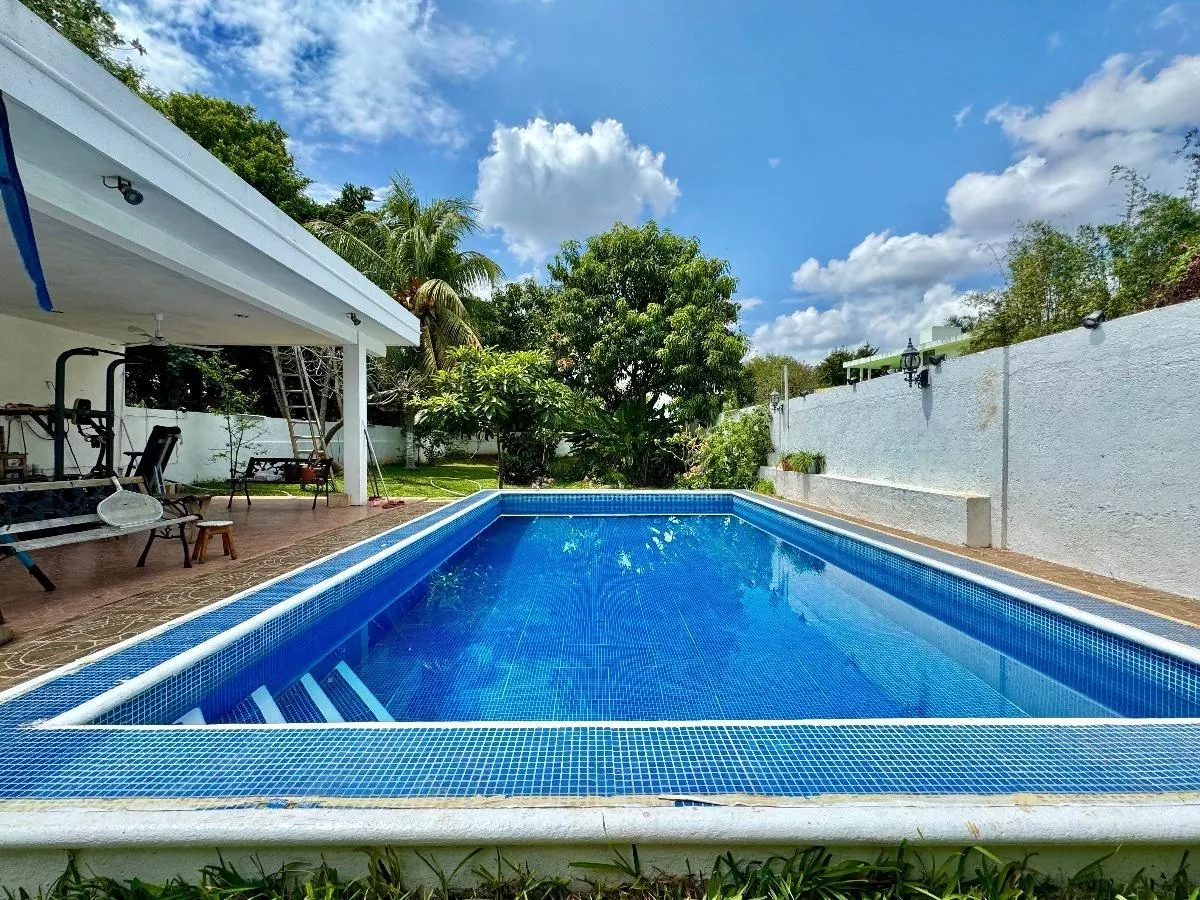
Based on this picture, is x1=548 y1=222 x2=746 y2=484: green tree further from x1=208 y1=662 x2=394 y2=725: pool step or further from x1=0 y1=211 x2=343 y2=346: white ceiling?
x1=208 y1=662 x2=394 y2=725: pool step

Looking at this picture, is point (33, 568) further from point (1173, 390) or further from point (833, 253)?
point (833, 253)

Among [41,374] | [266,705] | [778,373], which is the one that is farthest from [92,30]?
[778,373]

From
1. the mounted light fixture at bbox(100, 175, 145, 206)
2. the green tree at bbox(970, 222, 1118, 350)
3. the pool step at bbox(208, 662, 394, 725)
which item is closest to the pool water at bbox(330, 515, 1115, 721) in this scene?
the pool step at bbox(208, 662, 394, 725)

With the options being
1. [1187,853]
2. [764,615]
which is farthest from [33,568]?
[1187,853]

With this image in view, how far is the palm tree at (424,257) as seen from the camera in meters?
17.2

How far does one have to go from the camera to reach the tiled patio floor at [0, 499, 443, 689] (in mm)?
3357

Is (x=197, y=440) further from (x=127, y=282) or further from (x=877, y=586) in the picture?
(x=877, y=586)

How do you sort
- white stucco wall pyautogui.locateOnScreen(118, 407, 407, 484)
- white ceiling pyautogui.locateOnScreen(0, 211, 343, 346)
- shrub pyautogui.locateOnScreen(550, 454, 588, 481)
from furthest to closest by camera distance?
shrub pyautogui.locateOnScreen(550, 454, 588, 481), white stucco wall pyautogui.locateOnScreen(118, 407, 407, 484), white ceiling pyautogui.locateOnScreen(0, 211, 343, 346)

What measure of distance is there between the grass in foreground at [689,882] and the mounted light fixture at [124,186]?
4.39 m

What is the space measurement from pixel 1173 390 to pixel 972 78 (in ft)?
29.2

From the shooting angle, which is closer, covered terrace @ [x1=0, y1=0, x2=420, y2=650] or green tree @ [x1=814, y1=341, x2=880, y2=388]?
covered terrace @ [x1=0, y1=0, x2=420, y2=650]

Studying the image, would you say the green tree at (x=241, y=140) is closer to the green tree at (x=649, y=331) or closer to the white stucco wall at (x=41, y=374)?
the white stucco wall at (x=41, y=374)

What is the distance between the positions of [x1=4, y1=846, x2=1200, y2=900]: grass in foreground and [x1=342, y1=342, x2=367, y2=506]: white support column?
8.43 meters

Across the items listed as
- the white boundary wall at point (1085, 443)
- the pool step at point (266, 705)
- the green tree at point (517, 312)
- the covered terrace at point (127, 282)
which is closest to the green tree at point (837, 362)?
the green tree at point (517, 312)
